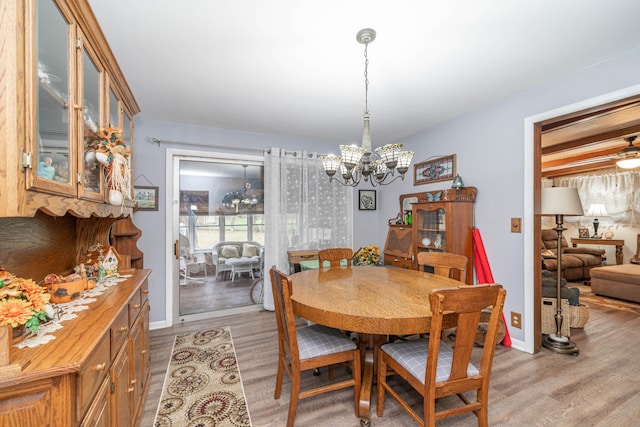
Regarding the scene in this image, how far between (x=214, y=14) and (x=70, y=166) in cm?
118

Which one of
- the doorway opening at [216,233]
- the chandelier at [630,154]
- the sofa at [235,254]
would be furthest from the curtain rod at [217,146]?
the chandelier at [630,154]

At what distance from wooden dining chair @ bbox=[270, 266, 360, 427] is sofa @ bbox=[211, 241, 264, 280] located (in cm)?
230

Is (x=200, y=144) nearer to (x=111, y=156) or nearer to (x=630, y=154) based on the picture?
(x=111, y=156)

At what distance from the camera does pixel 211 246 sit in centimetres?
383

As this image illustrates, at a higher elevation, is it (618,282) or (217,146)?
(217,146)

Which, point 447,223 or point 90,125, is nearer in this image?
point 90,125

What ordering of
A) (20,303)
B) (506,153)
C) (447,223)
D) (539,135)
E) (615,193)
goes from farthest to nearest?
1. (615,193)
2. (447,223)
3. (506,153)
4. (539,135)
5. (20,303)

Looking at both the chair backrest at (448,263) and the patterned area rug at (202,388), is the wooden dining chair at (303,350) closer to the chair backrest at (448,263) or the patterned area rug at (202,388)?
the patterned area rug at (202,388)

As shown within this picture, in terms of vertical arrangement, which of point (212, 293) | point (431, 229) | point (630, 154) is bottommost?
point (212, 293)

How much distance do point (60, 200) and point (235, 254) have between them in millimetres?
3064

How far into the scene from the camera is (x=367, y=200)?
181 inches

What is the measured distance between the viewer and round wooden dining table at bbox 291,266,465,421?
4.78ft

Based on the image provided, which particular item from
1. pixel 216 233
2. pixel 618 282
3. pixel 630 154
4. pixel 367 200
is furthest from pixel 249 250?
pixel 630 154

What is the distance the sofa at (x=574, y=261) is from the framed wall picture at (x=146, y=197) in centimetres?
638
